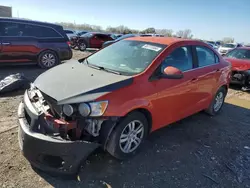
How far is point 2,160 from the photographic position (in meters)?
2.94

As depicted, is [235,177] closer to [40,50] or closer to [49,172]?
[49,172]

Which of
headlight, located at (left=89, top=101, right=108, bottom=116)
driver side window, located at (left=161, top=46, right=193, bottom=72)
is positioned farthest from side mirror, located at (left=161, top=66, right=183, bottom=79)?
headlight, located at (left=89, top=101, right=108, bottom=116)

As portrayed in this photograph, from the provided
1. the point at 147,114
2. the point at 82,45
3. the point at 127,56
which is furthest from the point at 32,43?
the point at 82,45

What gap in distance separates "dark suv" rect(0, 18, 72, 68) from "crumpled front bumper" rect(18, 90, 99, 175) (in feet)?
19.4

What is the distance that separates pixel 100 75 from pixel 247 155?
2699 mm

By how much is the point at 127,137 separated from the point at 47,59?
6.59 meters

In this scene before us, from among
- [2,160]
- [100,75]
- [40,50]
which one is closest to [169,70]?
[100,75]

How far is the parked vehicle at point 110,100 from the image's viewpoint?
8.33 ft

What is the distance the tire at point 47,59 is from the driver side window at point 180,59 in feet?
19.9

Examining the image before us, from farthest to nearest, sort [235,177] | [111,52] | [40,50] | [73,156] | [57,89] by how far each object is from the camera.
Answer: [40,50], [111,52], [235,177], [57,89], [73,156]

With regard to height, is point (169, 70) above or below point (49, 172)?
above

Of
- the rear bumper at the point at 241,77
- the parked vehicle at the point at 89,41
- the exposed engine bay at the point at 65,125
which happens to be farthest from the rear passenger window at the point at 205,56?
the parked vehicle at the point at 89,41

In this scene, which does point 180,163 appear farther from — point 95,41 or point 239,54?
point 95,41

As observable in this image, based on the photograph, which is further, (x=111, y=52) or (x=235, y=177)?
(x=111, y=52)
